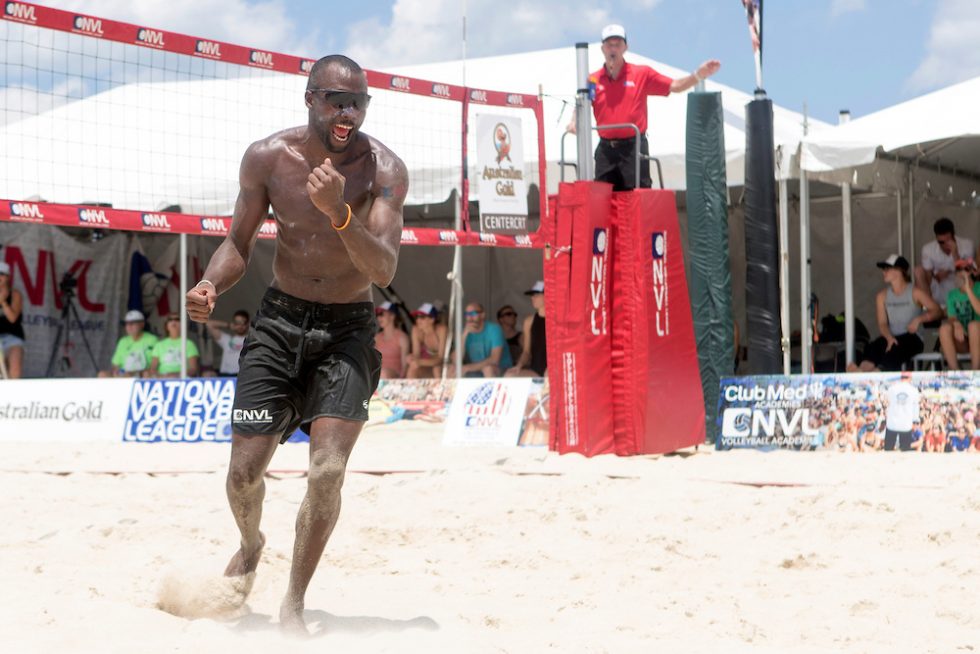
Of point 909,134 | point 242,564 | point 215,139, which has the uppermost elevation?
point 215,139

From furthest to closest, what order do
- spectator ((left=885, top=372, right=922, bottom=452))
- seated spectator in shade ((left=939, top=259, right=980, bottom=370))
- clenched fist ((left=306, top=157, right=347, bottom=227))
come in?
seated spectator in shade ((left=939, top=259, right=980, bottom=370)), spectator ((left=885, top=372, right=922, bottom=452)), clenched fist ((left=306, top=157, right=347, bottom=227))

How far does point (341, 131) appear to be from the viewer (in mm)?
3441

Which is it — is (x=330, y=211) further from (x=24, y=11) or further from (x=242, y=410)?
(x=24, y=11)

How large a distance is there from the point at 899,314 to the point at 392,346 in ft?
14.6

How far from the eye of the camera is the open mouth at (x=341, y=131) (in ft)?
11.3

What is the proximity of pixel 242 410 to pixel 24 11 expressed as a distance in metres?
4.64

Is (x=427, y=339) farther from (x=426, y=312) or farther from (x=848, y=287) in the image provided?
(x=848, y=287)

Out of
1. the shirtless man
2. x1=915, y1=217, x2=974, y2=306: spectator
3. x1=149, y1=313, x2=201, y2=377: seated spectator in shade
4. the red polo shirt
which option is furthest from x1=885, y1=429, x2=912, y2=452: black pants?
x1=149, y1=313, x2=201, y2=377: seated spectator in shade

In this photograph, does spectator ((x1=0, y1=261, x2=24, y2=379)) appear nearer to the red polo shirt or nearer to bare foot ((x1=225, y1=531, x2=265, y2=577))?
the red polo shirt

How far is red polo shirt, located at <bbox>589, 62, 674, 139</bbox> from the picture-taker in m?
8.25

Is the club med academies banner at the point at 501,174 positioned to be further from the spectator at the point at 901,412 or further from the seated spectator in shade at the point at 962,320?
the seated spectator in shade at the point at 962,320

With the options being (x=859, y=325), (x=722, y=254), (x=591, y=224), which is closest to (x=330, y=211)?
(x=591, y=224)

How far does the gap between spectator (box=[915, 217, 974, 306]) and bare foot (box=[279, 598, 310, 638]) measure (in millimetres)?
7767

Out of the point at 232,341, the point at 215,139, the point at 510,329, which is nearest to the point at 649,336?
the point at 510,329
